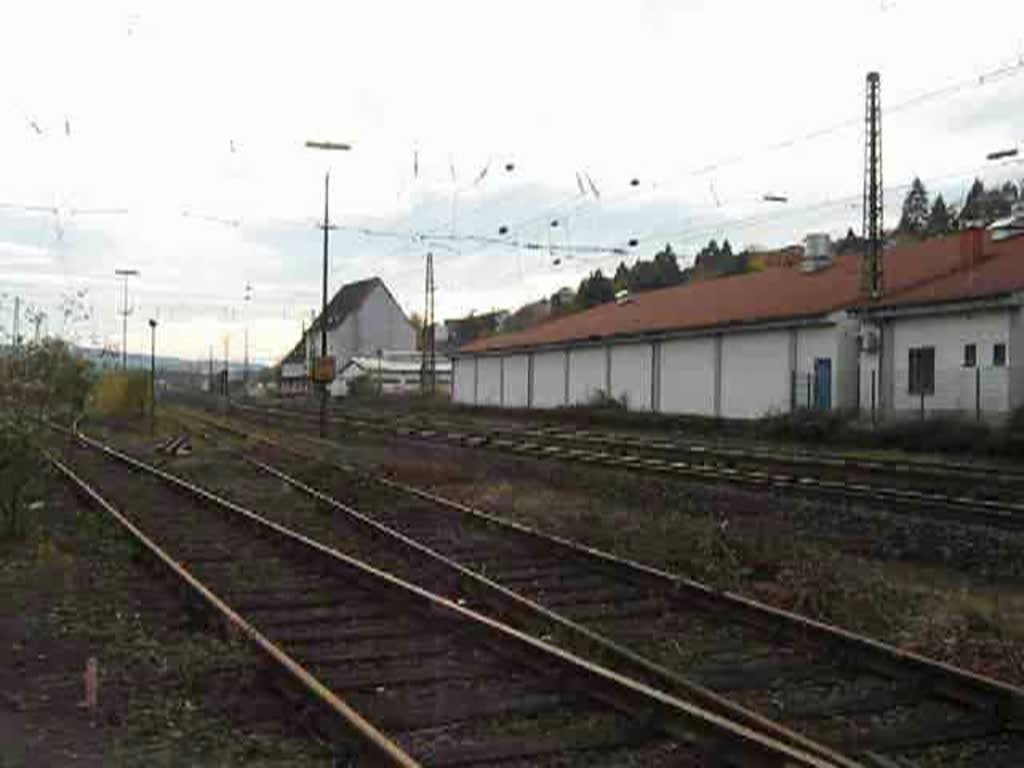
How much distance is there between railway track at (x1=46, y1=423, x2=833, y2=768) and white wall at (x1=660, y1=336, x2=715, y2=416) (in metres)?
34.4

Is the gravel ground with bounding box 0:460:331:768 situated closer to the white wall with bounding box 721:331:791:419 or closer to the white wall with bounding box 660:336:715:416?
the white wall with bounding box 721:331:791:419

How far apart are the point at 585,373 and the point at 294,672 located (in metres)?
49.6

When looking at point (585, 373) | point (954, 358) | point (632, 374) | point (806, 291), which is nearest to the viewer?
point (954, 358)

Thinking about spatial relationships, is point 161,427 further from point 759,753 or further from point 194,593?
point 759,753

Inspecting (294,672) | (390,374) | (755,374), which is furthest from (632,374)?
(390,374)

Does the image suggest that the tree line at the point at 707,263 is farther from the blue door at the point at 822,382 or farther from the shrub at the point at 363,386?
the blue door at the point at 822,382

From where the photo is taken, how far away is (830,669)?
771cm

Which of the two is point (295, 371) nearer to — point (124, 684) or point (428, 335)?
point (428, 335)

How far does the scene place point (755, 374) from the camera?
4278cm

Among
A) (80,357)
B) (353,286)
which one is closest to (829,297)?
(80,357)

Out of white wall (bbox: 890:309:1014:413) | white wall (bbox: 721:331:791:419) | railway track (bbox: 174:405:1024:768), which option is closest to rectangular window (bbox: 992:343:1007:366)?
white wall (bbox: 890:309:1014:413)

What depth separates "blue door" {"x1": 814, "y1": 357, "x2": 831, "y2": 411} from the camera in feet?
128

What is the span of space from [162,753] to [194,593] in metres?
3.98

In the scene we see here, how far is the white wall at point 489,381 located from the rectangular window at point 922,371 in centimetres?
3389
